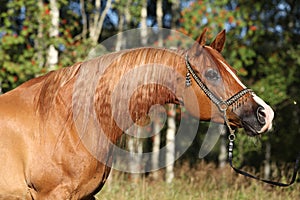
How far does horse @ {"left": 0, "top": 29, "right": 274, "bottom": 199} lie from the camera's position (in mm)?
3189

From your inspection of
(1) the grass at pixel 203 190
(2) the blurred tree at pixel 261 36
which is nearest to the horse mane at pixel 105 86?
(1) the grass at pixel 203 190

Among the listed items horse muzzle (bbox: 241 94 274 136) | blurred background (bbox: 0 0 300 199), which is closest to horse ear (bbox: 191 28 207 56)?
horse muzzle (bbox: 241 94 274 136)

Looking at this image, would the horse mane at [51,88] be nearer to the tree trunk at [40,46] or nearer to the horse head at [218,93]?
the horse head at [218,93]

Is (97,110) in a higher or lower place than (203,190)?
higher

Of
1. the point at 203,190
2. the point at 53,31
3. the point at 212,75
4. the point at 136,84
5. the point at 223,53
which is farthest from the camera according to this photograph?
the point at 223,53

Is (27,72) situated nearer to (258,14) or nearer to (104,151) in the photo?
(104,151)

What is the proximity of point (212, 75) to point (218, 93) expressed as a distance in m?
0.15

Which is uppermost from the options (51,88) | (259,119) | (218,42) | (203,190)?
(218,42)

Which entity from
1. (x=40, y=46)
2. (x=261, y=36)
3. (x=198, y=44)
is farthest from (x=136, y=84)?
(x=261, y=36)

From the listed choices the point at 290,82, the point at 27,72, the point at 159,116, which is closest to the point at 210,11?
the point at 290,82

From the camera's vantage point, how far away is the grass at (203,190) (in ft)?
18.9

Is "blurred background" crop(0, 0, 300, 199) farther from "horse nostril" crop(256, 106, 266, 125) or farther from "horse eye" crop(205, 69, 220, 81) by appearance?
"horse eye" crop(205, 69, 220, 81)

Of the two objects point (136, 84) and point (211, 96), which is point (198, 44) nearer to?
point (211, 96)

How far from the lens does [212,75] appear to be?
316 centimetres
